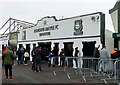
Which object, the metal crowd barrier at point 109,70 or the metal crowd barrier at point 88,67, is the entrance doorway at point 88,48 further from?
the metal crowd barrier at point 109,70

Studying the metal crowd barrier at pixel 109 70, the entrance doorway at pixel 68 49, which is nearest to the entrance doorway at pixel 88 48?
the entrance doorway at pixel 68 49

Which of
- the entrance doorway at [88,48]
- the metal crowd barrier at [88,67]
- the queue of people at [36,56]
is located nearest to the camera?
the queue of people at [36,56]

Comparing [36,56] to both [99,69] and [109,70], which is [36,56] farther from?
[109,70]

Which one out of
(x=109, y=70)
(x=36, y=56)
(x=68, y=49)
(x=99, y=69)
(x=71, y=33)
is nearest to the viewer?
(x=109, y=70)

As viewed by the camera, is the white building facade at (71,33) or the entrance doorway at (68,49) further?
the entrance doorway at (68,49)

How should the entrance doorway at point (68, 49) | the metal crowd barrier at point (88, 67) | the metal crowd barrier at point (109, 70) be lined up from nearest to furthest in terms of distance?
the metal crowd barrier at point (109, 70), the metal crowd barrier at point (88, 67), the entrance doorway at point (68, 49)

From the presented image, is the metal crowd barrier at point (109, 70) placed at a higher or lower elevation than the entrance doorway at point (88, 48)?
lower

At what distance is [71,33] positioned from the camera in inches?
859

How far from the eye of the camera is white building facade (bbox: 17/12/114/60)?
1897 cm

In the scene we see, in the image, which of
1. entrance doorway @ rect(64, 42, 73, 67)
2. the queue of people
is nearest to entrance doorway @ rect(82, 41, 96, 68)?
the queue of people

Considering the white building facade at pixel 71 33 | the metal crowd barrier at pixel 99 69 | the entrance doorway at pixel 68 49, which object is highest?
the white building facade at pixel 71 33

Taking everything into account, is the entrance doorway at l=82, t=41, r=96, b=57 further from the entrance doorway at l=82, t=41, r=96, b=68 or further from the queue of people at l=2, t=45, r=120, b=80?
the queue of people at l=2, t=45, r=120, b=80

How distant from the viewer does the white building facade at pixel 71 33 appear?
19.0 metres

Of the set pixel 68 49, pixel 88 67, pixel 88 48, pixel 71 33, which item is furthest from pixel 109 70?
pixel 68 49
